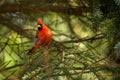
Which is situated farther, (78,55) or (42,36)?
(42,36)

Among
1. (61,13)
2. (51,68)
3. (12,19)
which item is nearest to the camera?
(51,68)

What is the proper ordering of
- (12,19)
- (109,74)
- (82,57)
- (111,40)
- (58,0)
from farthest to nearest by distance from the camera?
(12,19)
(58,0)
(111,40)
(109,74)
(82,57)

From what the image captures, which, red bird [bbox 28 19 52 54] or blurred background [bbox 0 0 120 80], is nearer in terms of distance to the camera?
blurred background [bbox 0 0 120 80]

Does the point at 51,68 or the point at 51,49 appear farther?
the point at 51,49

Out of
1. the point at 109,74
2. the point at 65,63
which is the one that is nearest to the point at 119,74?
the point at 109,74

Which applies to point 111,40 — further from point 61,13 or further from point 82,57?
point 61,13

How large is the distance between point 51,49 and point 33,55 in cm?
18

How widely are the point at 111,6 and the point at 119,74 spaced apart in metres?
0.48

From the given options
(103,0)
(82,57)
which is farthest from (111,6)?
(82,57)

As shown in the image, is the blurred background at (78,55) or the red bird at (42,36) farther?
the red bird at (42,36)

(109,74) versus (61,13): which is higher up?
(61,13)

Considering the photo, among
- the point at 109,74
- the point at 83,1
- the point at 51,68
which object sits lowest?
the point at 109,74

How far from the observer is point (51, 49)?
282cm

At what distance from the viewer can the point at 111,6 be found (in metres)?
2.74
